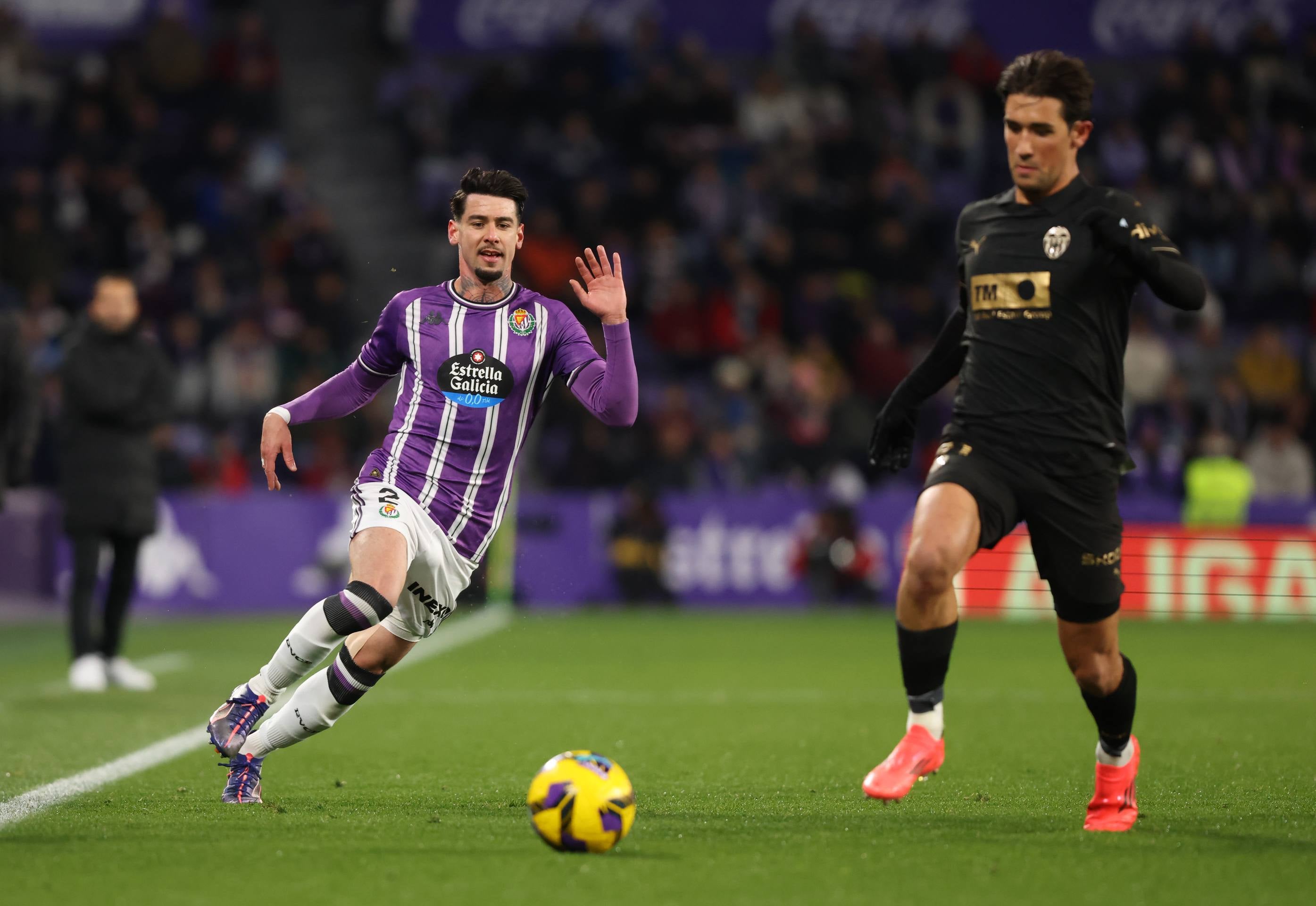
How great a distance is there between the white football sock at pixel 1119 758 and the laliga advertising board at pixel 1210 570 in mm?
9271

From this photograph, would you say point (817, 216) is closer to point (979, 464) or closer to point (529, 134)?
point (529, 134)

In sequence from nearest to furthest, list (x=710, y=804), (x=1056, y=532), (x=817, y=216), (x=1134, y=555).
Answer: (x=1056, y=532), (x=710, y=804), (x=1134, y=555), (x=817, y=216)

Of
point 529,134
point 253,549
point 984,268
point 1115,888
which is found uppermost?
point 529,134

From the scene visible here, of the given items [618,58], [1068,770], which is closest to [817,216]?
[618,58]

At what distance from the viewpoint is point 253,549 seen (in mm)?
15578

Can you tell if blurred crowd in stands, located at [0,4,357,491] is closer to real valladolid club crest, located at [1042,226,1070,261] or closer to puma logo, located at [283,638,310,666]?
puma logo, located at [283,638,310,666]

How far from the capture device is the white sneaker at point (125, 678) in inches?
375

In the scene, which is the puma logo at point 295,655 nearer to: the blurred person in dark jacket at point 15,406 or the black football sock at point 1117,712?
the black football sock at point 1117,712

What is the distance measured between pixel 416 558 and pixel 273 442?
2.11ft

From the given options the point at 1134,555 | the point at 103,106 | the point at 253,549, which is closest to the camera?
the point at 1134,555

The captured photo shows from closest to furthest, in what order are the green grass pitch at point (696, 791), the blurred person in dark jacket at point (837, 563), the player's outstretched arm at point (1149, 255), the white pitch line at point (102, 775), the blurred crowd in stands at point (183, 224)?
the green grass pitch at point (696, 791) < the player's outstretched arm at point (1149, 255) < the white pitch line at point (102, 775) < the blurred person in dark jacket at point (837, 563) < the blurred crowd in stands at point (183, 224)

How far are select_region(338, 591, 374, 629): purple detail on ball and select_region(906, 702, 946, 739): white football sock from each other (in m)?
1.71

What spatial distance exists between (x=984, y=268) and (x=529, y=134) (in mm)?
14927


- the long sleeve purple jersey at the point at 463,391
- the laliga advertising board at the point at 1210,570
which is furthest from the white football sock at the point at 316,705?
the laliga advertising board at the point at 1210,570
